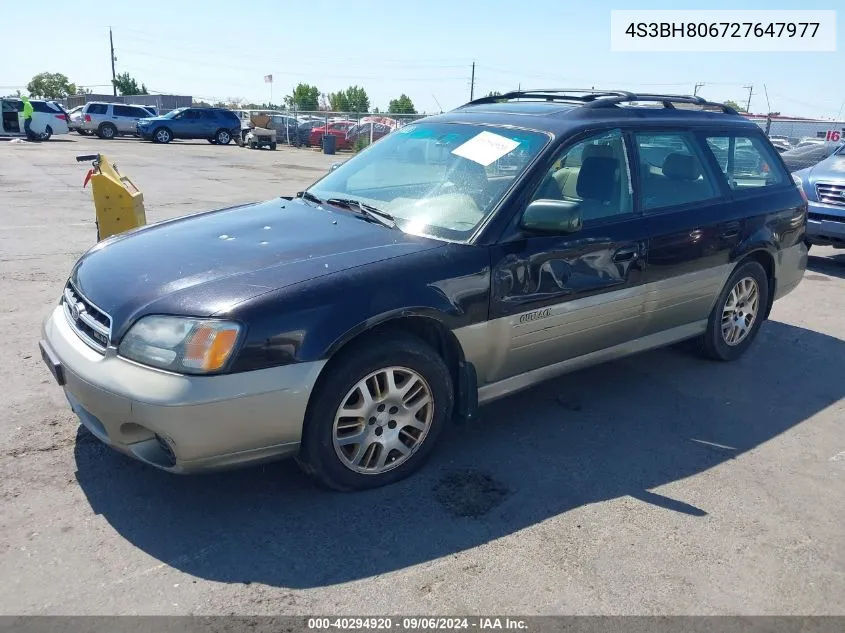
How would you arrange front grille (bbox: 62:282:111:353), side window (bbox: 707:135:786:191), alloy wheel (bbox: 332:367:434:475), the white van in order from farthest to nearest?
the white van → side window (bbox: 707:135:786:191) → alloy wheel (bbox: 332:367:434:475) → front grille (bbox: 62:282:111:353)

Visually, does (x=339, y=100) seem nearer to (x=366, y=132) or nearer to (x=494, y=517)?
(x=366, y=132)

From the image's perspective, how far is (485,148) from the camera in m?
4.01

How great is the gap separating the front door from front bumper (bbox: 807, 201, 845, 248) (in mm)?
5370

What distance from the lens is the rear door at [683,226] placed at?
173 inches

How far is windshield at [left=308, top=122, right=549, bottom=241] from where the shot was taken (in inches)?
146

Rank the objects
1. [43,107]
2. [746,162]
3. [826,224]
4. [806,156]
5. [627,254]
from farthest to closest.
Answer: [43,107], [806,156], [826,224], [746,162], [627,254]

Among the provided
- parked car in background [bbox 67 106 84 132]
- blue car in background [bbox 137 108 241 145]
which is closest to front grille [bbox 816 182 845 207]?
blue car in background [bbox 137 108 241 145]

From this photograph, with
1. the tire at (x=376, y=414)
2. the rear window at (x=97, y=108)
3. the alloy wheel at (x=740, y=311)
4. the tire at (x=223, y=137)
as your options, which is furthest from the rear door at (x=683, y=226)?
the rear window at (x=97, y=108)

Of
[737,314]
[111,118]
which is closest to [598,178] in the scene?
[737,314]

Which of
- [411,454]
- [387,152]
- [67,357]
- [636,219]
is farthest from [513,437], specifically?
[67,357]

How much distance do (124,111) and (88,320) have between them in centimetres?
3505

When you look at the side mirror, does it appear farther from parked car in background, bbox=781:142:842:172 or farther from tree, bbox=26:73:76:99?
tree, bbox=26:73:76:99

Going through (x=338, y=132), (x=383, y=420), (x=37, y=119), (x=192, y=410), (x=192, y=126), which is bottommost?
(x=383, y=420)

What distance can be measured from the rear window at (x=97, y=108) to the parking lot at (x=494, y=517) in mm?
33192
